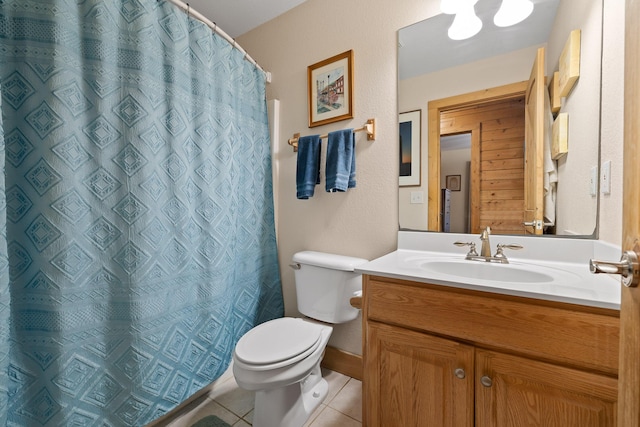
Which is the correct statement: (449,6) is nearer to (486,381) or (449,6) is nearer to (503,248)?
(503,248)

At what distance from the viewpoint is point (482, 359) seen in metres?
0.80

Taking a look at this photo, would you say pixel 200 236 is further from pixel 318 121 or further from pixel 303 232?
pixel 318 121

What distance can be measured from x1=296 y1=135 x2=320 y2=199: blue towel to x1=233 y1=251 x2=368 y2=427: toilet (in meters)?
0.39

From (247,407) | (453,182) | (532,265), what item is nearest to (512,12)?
(453,182)

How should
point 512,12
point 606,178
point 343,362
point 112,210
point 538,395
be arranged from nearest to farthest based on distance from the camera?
1. point 538,395
2. point 606,178
3. point 112,210
4. point 512,12
5. point 343,362

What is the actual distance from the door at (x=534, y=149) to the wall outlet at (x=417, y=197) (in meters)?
0.43

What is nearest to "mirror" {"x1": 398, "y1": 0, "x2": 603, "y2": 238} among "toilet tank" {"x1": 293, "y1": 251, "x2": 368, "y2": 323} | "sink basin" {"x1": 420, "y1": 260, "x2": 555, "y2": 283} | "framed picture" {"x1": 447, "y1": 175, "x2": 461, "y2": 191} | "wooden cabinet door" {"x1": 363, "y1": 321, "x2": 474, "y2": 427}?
"framed picture" {"x1": 447, "y1": 175, "x2": 461, "y2": 191}

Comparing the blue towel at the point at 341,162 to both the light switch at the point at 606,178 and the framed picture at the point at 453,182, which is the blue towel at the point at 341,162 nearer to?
the framed picture at the point at 453,182

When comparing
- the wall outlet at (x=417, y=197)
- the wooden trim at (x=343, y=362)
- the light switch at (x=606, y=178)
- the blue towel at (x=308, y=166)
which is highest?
the blue towel at (x=308, y=166)

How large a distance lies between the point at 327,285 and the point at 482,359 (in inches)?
31.1

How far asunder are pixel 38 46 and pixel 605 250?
2.02 m

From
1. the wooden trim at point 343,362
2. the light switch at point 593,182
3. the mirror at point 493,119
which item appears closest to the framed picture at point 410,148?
the mirror at point 493,119

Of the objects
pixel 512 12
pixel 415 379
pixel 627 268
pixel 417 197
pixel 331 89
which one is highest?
pixel 512 12

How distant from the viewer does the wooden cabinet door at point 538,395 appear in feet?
2.19
